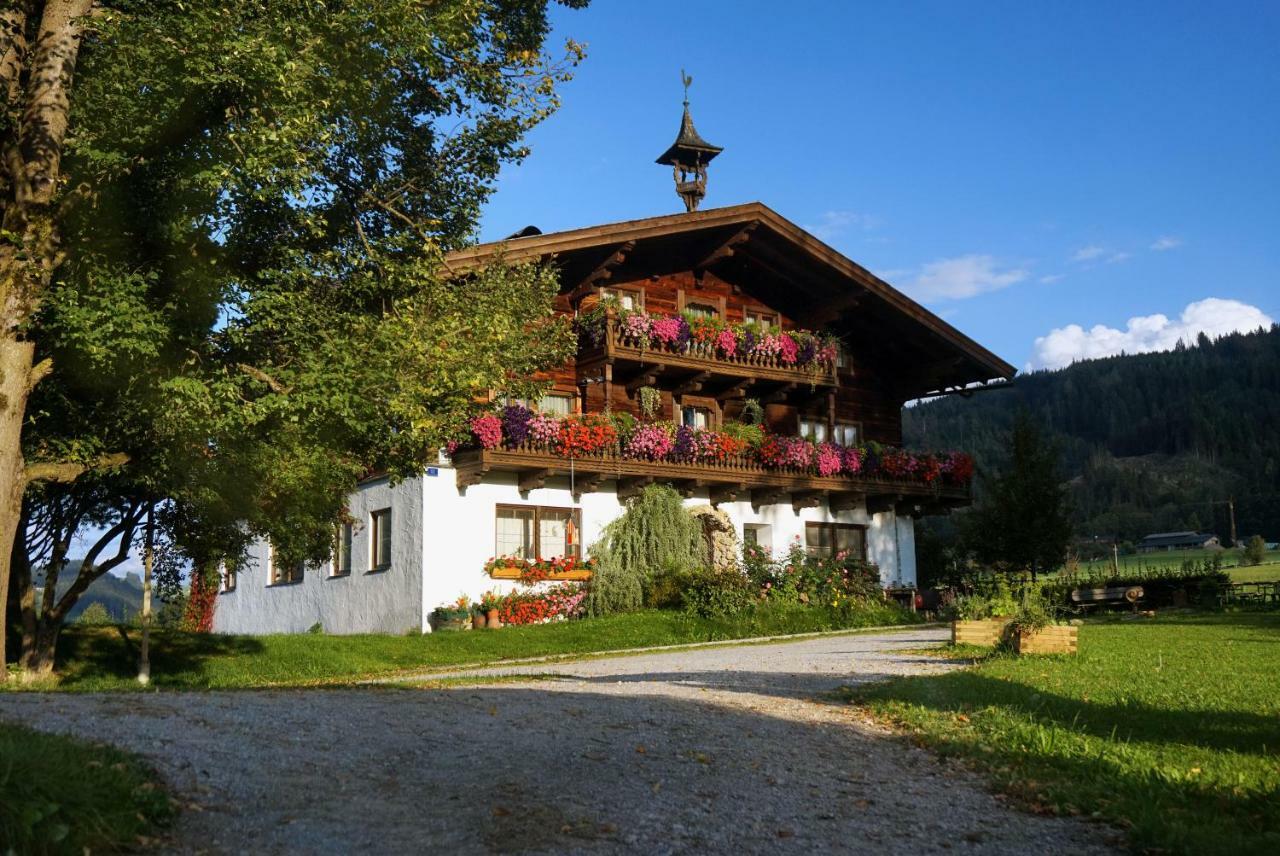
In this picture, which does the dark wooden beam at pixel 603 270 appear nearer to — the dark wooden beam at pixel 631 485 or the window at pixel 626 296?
the window at pixel 626 296

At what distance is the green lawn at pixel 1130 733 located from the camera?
22.7ft

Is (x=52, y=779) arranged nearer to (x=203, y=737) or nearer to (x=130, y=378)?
(x=203, y=737)

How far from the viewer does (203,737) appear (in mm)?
7574

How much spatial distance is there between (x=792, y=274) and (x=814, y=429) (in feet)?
13.4

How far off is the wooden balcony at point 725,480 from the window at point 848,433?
2.17 meters

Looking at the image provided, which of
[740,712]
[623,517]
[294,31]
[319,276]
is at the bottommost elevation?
[740,712]

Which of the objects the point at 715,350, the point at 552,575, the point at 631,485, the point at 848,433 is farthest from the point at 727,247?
the point at 552,575

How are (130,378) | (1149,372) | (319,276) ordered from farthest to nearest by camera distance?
1. (1149,372)
2. (319,276)
3. (130,378)

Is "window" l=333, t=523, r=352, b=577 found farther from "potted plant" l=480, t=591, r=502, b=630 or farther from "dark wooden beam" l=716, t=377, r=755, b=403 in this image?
"dark wooden beam" l=716, t=377, r=755, b=403

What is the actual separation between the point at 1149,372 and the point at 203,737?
171 meters

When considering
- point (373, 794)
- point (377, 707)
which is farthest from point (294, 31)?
point (373, 794)

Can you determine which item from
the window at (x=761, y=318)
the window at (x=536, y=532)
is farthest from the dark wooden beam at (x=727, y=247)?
the window at (x=536, y=532)

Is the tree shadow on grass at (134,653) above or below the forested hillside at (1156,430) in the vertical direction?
below

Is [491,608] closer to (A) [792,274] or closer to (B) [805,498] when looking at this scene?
(B) [805,498]
